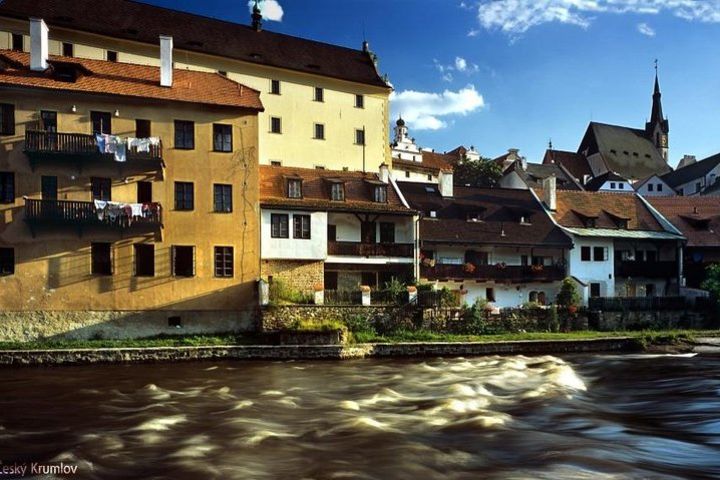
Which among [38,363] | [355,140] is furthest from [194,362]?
[355,140]

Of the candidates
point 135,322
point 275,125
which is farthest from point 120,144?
point 275,125

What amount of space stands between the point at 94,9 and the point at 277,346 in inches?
1167

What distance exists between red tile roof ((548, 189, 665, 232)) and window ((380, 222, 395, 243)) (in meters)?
14.1

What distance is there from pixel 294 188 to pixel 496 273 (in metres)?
13.6

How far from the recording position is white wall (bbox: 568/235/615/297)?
126ft

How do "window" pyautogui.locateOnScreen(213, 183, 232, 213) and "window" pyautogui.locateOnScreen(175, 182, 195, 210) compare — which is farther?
"window" pyautogui.locateOnScreen(213, 183, 232, 213)

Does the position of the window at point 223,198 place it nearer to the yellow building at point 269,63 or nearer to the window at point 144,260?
the window at point 144,260

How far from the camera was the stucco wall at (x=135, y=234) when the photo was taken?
86.1ft

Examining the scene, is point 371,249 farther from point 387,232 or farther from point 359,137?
point 359,137

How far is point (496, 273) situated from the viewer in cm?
3519

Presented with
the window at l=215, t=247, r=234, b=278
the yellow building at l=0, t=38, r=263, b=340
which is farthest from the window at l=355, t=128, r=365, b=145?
the window at l=215, t=247, r=234, b=278

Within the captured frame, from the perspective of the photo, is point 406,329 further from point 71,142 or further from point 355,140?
point 355,140

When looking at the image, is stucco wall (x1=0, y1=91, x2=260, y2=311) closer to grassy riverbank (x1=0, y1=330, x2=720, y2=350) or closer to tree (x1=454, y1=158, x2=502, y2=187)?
grassy riverbank (x1=0, y1=330, x2=720, y2=350)

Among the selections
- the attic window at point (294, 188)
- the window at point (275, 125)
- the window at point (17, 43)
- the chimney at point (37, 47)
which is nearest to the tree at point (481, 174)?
the window at point (275, 125)
